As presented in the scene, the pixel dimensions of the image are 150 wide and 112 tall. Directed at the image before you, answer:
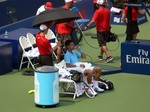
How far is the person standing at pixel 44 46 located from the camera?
15.2 m

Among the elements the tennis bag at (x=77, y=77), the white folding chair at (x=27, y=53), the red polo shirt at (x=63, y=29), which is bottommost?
the tennis bag at (x=77, y=77)

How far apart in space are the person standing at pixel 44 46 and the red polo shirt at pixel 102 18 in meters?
3.12

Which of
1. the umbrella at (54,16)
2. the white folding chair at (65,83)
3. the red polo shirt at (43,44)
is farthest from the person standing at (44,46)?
the white folding chair at (65,83)

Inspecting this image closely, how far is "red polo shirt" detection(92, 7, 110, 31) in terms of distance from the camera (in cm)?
1817

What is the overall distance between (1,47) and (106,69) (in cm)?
316

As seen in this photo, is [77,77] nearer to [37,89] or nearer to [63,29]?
[37,89]

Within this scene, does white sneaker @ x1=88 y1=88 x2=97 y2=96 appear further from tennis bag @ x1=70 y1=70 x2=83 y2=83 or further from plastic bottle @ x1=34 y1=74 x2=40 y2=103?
plastic bottle @ x1=34 y1=74 x2=40 y2=103

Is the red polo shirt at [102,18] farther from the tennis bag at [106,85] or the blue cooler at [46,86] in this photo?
the blue cooler at [46,86]

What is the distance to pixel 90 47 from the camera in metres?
21.1

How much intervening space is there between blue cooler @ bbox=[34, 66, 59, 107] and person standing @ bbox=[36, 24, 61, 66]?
75.9 inches

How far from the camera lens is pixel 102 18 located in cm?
1830

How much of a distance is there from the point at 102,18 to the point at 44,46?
3519mm

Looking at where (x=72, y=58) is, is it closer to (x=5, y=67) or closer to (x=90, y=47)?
(x=5, y=67)

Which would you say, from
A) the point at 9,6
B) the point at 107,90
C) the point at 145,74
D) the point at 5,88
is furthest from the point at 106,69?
the point at 9,6
